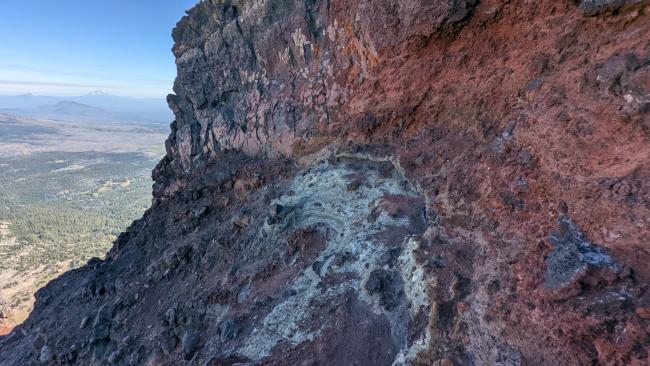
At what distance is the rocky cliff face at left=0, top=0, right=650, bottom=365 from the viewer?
6.77 metres

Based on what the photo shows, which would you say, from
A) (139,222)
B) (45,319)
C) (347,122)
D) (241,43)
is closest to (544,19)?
(347,122)

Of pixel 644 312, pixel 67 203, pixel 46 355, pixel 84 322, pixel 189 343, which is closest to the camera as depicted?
pixel 644 312

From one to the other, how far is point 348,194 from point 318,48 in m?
8.03

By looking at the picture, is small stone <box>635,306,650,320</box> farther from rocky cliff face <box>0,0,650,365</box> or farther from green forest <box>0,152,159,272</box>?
green forest <box>0,152,159,272</box>

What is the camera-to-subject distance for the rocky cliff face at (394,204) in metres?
6.77

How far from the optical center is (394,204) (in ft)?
39.4

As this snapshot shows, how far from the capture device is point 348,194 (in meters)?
13.7

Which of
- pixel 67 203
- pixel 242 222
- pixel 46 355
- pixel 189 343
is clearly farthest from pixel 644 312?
pixel 67 203

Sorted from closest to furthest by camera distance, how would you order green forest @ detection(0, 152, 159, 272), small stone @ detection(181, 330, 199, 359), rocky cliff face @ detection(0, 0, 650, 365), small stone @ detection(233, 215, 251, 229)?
rocky cliff face @ detection(0, 0, 650, 365) < small stone @ detection(181, 330, 199, 359) < small stone @ detection(233, 215, 251, 229) < green forest @ detection(0, 152, 159, 272)

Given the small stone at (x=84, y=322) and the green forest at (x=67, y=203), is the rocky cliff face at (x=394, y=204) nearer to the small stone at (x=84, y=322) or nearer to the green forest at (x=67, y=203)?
the small stone at (x=84, y=322)

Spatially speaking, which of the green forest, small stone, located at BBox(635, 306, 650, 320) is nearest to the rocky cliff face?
small stone, located at BBox(635, 306, 650, 320)

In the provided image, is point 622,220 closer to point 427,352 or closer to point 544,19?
point 427,352

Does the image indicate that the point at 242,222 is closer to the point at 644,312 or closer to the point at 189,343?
the point at 189,343

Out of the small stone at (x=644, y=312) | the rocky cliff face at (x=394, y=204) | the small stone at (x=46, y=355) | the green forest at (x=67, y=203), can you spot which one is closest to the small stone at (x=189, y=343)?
the rocky cliff face at (x=394, y=204)
